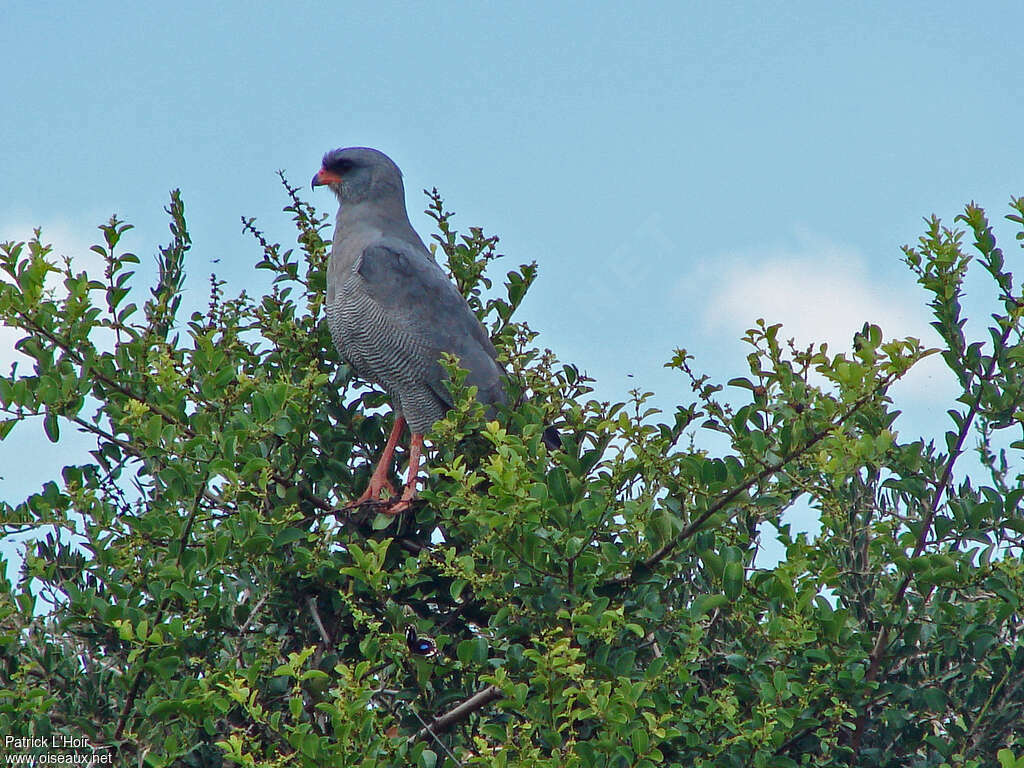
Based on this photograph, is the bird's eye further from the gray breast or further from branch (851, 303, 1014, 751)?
branch (851, 303, 1014, 751)

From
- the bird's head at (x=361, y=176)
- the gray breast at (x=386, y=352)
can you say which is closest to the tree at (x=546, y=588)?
the gray breast at (x=386, y=352)

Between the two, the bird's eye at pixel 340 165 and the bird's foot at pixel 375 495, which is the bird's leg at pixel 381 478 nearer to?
the bird's foot at pixel 375 495

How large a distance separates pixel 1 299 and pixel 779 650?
2.74 metres

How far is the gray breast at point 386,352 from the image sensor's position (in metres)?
4.85

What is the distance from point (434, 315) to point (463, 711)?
2.23 m

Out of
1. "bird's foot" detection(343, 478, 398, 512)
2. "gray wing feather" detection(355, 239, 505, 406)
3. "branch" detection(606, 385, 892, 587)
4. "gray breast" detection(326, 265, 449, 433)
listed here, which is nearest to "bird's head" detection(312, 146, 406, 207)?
"gray wing feather" detection(355, 239, 505, 406)

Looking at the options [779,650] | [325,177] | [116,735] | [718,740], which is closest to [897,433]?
[779,650]

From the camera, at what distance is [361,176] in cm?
612

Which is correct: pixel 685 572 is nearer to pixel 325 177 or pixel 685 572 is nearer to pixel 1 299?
pixel 1 299

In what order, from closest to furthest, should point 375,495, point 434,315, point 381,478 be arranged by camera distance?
point 375,495
point 381,478
point 434,315

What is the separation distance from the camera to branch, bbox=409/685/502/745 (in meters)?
3.56

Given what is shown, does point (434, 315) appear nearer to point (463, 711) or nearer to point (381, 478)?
point (381, 478)

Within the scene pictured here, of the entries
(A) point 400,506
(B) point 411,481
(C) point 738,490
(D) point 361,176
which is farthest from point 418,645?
(D) point 361,176

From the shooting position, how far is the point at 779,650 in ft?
11.1
